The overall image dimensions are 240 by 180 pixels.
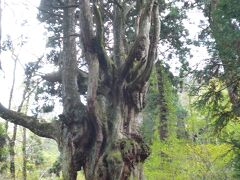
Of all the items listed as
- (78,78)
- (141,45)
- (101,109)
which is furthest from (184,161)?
(141,45)

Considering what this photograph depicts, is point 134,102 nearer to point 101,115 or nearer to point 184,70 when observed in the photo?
point 101,115

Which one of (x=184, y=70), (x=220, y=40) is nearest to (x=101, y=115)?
(x=220, y=40)

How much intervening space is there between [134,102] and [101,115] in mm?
954

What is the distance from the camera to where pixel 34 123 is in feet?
31.2

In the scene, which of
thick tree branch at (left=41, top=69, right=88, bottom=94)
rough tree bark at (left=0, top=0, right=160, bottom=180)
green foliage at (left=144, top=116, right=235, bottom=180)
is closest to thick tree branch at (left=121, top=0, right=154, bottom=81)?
rough tree bark at (left=0, top=0, right=160, bottom=180)

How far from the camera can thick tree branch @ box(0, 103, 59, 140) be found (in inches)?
370

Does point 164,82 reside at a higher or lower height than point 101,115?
higher

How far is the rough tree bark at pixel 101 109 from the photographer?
328 inches

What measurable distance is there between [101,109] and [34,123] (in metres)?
1.89

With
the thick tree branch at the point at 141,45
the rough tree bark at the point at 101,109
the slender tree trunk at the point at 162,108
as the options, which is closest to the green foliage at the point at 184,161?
the slender tree trunk at the point at 162,108

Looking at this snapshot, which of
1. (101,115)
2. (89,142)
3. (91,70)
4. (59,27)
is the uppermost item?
(59,27)

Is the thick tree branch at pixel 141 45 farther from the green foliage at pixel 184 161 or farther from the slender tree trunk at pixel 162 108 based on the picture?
the slender tree trunk at pixel 162 108

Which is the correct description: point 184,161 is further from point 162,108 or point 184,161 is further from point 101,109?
point 101,109

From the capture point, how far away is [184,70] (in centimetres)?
1431
